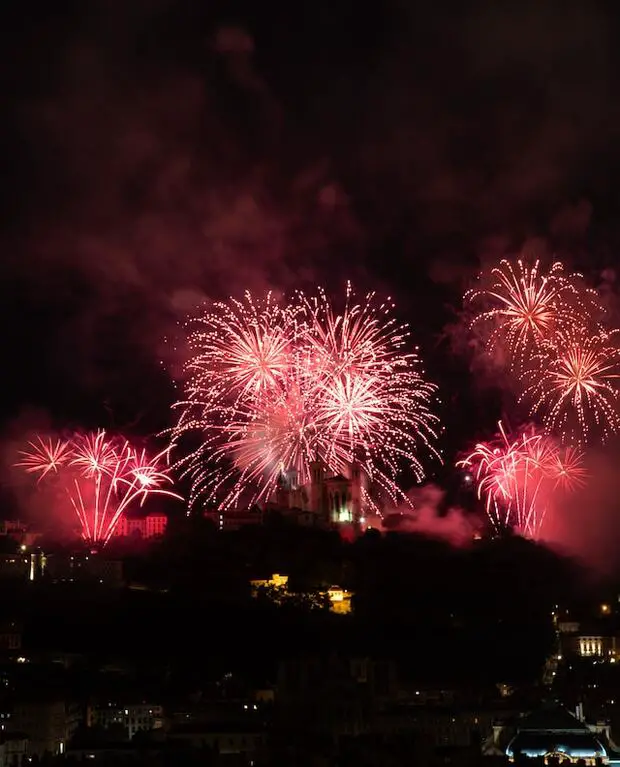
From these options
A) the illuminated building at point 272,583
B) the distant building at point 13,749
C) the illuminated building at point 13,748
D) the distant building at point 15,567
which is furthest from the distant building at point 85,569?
the illuminated building at point 13,748

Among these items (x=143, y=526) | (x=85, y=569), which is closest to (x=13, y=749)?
(x=85, y=569)

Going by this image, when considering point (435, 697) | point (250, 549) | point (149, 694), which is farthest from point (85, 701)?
point (250, 549)

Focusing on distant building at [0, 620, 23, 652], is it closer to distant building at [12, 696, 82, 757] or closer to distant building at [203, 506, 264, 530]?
distant building at [12, 696, 82, 757]

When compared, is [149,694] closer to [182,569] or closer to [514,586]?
[182,569]

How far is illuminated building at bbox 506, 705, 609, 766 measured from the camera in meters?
43.1

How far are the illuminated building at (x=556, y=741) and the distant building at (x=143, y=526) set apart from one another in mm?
25763

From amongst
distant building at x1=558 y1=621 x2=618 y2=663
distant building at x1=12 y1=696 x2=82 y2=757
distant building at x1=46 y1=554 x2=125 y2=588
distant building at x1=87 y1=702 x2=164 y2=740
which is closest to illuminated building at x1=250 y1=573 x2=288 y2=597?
distant building at x1=46 y1=554 x2=125 y2=588

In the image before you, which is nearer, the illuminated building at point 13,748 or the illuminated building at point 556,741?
the illuminated building at point 556,741

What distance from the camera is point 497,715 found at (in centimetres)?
4975

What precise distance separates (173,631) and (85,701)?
837cm

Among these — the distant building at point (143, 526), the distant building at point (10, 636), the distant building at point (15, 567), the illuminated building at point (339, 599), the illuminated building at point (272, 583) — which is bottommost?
the distant building at point (10, 636)

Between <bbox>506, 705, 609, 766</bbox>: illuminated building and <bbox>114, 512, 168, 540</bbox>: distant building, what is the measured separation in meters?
25.8

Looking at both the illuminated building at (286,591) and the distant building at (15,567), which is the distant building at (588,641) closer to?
the illuminated building at (286,591)

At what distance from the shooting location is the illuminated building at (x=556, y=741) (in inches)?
1698
